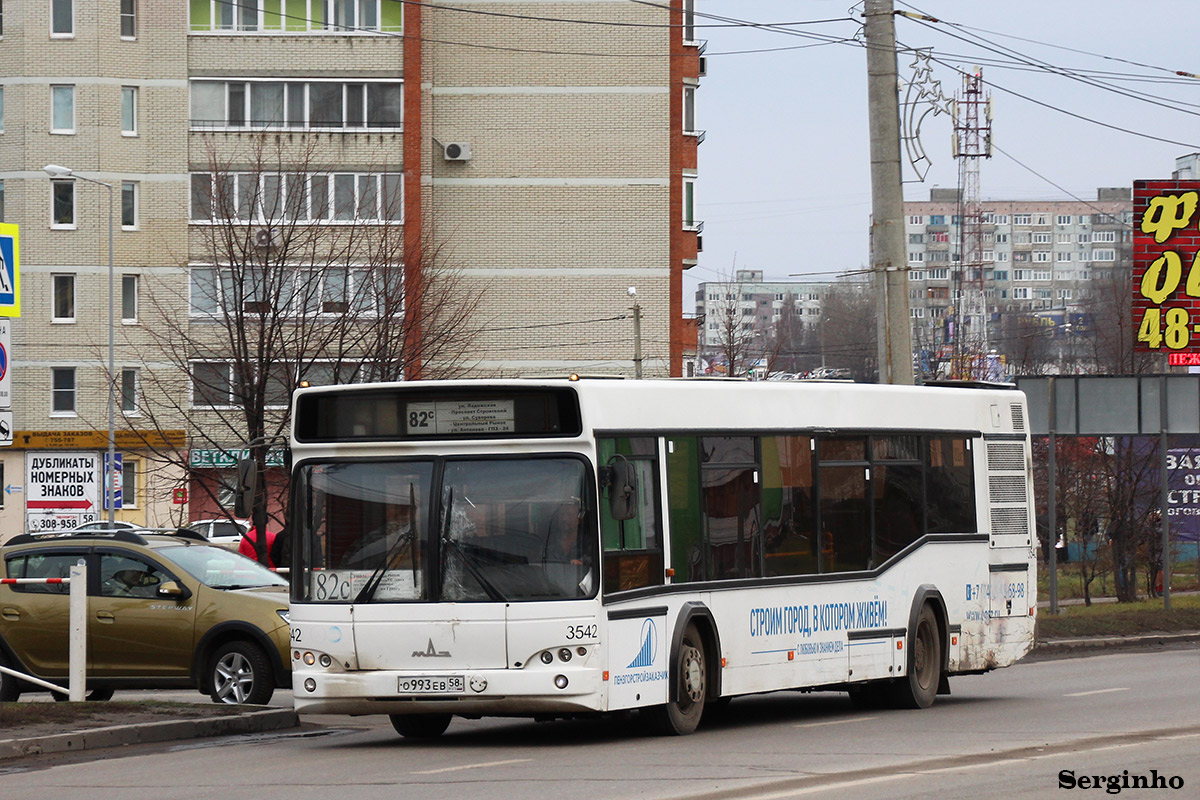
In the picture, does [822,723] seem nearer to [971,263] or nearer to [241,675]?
[241,675]

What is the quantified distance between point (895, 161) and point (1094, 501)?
77.2 feet

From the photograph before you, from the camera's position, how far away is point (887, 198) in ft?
69.8

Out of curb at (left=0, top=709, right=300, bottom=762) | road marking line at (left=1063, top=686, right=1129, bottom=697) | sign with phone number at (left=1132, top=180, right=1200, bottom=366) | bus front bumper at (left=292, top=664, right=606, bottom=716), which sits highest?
sign with phone number at (left=1132, top=180, right=1200, bottom=366)

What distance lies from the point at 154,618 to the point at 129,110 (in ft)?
141

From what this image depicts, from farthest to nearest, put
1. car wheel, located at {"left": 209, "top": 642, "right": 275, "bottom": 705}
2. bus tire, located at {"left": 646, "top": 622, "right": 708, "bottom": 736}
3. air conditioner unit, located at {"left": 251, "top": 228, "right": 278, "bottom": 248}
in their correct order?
air conditioner unit, located at {"left": 251, "top": 228, "right": 278, "bottom": 248} → car wheel, located at {"left": 209, "top": 642, "right": 275, "bottom": 705} → bus tire, located at {"left": 646, "top": 622, "right": 708, "bottom": 736}

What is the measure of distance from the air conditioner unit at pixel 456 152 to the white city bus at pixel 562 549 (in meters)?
43.8

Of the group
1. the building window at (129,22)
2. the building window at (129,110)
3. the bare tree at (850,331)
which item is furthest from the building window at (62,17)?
the bare tree at (850,331)

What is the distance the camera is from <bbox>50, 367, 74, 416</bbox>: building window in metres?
56.0

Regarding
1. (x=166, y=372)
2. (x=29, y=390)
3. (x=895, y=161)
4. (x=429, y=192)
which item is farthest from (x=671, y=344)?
(x=895, y=161)

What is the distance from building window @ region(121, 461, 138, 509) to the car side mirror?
132 ft

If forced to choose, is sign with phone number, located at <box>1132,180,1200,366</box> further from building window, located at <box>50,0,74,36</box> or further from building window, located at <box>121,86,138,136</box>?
building window, located at <box>50,0,74,36</box>

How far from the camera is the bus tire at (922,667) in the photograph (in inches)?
631

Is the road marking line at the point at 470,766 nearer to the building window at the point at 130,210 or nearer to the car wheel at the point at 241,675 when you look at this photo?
the car wheel at the point at 241,675

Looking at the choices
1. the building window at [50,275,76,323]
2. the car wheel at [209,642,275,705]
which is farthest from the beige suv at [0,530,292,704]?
the building window at [50,275,76,323]
